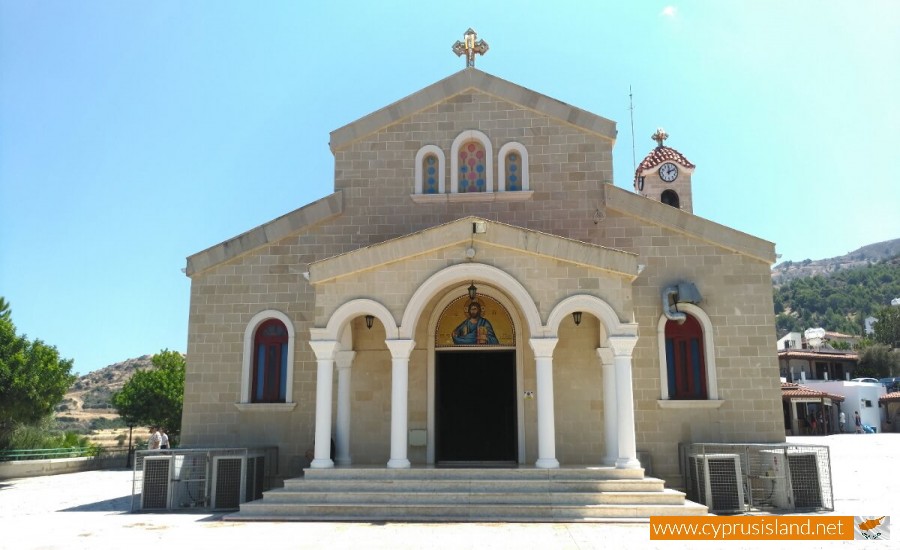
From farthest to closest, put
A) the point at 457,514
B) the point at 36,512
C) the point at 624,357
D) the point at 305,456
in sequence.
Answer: the point at 305,456 → the point at 36,512 → the point at 624,357 → the point at 457,514

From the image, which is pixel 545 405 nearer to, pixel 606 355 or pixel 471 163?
pixel 606 355

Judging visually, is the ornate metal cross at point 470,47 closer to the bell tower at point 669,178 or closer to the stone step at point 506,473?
the bell tower at point 669,178

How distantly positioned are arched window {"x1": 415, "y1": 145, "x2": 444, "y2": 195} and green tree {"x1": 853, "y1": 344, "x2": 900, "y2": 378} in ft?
200

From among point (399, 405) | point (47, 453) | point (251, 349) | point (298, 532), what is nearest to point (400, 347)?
point (399, 405)

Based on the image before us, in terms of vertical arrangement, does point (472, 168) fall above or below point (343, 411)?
above

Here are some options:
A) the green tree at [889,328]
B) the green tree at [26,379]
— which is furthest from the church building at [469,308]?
the green tree at [889,328]

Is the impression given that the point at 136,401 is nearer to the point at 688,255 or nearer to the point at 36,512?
the point at 36,512

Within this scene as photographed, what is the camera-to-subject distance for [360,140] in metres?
16.7

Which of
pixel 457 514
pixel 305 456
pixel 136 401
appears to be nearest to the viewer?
pixel 457 514

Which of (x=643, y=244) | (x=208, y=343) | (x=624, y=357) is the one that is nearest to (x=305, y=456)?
(x=208, y=343)

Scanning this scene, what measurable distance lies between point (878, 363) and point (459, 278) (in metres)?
64.4

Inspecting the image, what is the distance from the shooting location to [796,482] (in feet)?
43.3

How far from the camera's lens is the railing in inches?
872

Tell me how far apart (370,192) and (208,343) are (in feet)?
16.6
